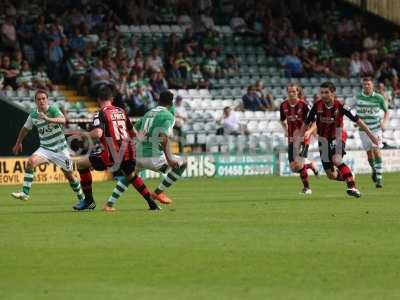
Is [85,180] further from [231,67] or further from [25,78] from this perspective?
[231,67]

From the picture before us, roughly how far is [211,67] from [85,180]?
60.4 feet

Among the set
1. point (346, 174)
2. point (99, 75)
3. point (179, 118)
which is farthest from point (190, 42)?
point (346, 174)

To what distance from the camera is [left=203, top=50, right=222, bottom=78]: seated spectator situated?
115 ft

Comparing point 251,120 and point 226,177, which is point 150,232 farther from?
point 251,120

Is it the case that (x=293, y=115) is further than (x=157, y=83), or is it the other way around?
(x=157, y=83)

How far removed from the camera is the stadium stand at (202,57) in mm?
31156

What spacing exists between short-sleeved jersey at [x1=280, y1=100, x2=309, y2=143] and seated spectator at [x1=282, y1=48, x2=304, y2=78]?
1488 centimetres

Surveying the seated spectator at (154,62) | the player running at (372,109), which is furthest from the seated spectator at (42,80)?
the player running at (372,109)

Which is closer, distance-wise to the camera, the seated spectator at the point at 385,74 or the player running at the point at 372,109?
the player running at the point at 372,109

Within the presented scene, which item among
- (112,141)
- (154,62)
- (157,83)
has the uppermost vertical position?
(112,141)

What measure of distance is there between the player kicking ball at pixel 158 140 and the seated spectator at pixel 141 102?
12.4 m

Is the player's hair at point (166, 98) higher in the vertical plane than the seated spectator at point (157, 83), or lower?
higher

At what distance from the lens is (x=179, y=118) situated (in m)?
30.8

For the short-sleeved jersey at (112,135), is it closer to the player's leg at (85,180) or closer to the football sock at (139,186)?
the football sock at (139,186)
